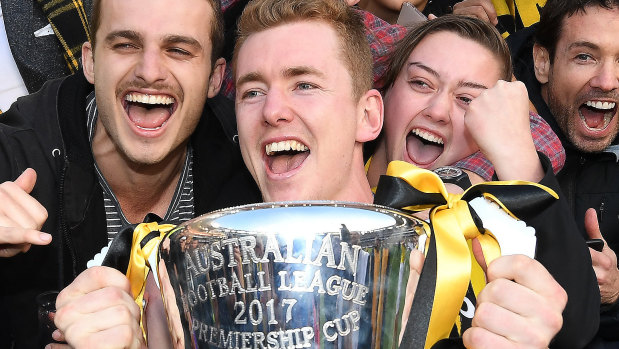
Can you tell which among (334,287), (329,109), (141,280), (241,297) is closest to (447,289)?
(334,287)

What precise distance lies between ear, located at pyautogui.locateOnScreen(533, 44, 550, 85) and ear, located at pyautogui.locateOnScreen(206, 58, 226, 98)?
1273mm

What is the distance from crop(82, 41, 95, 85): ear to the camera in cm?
251

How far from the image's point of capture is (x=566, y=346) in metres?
1.51

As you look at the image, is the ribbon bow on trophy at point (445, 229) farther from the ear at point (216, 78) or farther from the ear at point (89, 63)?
the ear at point (89, 63)

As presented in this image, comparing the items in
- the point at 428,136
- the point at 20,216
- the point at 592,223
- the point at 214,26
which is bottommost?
the point at 592,223

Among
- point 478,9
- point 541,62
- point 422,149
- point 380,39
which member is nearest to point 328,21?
point 380,39

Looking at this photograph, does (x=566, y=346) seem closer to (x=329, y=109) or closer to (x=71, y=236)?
(x=329, y=109)

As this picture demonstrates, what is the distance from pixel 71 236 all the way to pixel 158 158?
1.04 ft

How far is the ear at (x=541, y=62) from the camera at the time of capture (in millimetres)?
3156

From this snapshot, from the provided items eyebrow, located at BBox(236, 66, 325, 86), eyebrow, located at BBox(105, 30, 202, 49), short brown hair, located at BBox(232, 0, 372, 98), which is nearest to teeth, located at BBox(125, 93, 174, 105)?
eyebrow, located at BBox(105, 30, 202, 49)

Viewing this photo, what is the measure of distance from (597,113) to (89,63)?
69.4 inches

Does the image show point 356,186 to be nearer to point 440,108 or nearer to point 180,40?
point 440,108

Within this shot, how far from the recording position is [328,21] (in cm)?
205

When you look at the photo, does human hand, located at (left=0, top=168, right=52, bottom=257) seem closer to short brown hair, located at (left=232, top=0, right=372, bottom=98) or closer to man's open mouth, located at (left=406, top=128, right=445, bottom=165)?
short brown hair, located at (left=232, top=0, right=372, bottom=98)
